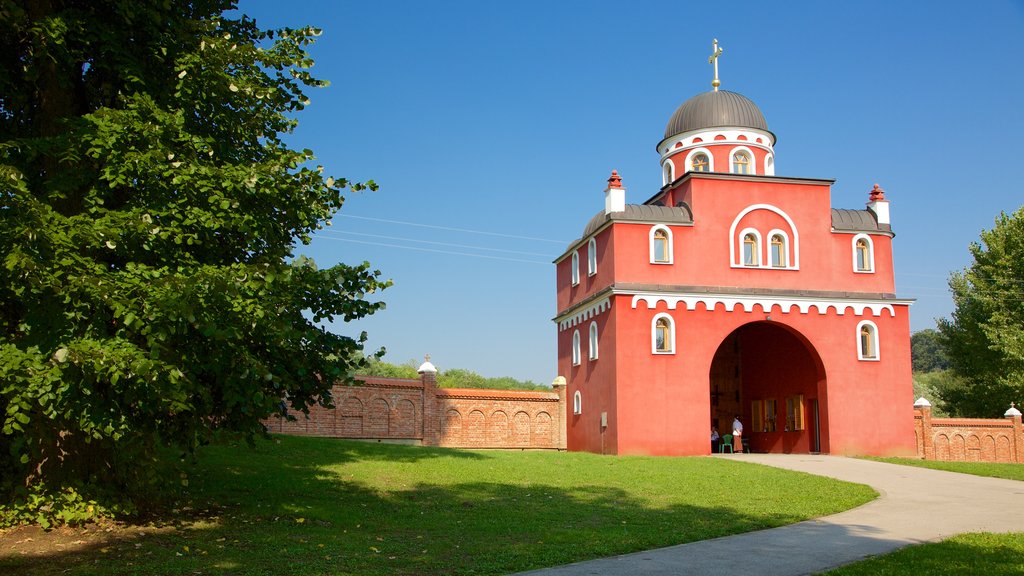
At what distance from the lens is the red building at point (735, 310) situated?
25406 mm

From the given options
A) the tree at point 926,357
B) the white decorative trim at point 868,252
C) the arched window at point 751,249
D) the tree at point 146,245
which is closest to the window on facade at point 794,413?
the white decorative trim at point 868,252

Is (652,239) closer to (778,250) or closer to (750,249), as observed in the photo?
(750,249)

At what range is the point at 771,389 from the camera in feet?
98.8

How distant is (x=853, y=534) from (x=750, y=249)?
16.9 m

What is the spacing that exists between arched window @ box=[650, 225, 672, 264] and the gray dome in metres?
5.36

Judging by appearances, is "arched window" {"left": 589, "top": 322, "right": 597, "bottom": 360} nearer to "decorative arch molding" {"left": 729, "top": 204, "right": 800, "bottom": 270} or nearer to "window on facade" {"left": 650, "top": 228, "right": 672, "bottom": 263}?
"window on facade" {"left": 650, "top": 228, "right": 672, "bottom": 263}

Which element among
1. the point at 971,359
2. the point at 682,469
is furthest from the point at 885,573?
the point at 971,359

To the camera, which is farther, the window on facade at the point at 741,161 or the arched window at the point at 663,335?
the window on facade at the point at 741,161

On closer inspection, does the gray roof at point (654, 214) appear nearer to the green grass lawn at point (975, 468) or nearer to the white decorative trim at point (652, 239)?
the white decorative trim at point (652, 239)

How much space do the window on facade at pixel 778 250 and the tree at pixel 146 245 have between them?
1810 cm

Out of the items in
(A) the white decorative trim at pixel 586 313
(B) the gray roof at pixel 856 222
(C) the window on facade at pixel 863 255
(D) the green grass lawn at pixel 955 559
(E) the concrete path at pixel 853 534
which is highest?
(B) the gray roof at pixel 856 222

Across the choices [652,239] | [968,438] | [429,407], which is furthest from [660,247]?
[968,438]

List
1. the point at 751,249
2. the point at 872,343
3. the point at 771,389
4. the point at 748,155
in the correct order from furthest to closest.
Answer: the point at 771,389, the point at 748,155, the point at 751,249, the point at 872,343

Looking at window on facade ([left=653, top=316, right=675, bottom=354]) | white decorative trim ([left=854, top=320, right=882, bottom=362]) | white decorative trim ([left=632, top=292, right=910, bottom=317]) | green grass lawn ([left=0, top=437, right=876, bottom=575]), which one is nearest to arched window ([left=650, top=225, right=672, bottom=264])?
white decorative trim ([left=632, top=292, right=910, bottom=317])
